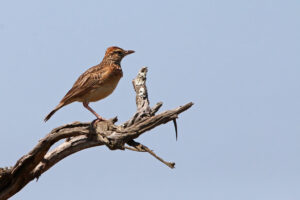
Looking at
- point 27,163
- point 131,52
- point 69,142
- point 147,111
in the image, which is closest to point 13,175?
point 27,163

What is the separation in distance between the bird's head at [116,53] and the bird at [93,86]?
1.81 ft

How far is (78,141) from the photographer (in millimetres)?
8781

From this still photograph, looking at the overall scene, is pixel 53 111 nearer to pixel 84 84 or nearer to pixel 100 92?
pixel 84 84

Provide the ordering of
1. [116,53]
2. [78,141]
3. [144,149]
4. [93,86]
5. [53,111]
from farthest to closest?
1. [116,53]
2. [93,86]
3. [53,111]
4. [78,141]
5. [144,149]

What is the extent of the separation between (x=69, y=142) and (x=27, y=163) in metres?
0.80

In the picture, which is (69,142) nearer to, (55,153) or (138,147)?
(55,153)

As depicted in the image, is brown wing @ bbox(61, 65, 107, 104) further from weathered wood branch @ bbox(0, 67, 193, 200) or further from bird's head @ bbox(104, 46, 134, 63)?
weathered wood branch @ bbox(0, 67, 193, 200)

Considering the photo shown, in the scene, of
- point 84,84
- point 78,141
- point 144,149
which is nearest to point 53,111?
point 84,84

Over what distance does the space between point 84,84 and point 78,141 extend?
2392mm

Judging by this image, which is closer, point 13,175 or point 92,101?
point 13,175

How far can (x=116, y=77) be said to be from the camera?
11.4 m

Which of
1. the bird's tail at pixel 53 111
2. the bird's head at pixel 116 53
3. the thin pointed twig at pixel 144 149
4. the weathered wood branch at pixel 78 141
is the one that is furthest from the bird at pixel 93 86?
the thin pointed twig at pixel 144 149

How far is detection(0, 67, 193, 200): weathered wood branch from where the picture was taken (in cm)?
834

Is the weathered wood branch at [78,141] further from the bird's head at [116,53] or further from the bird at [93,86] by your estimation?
the bird's head at [116,53]
